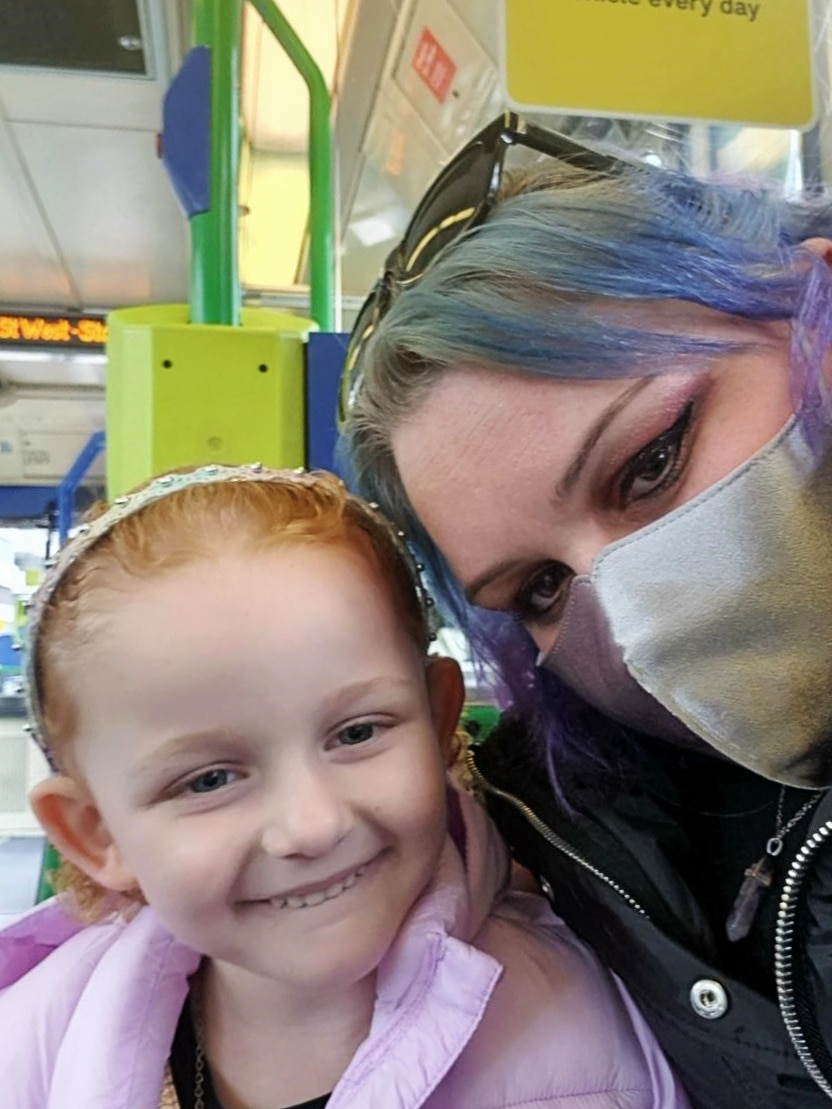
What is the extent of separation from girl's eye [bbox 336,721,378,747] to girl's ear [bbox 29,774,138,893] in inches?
7.6

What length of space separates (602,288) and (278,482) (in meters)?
0.27

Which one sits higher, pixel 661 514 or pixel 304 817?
pixel 661 514

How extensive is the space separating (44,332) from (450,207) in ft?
13.7

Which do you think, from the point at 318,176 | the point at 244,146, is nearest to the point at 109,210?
the point at 244,146

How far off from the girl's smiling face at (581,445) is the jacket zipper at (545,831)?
0.19 meters

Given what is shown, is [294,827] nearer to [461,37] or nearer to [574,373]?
[574,373]

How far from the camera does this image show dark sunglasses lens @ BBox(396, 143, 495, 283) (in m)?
0.71

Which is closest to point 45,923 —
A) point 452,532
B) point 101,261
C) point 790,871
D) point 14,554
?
point 452,532

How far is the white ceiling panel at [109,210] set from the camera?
122 inches

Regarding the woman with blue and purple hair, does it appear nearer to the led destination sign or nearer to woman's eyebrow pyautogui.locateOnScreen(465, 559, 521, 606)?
woman's eyebrow pyautogui.locateOnScreen(465, 559, 521, 606)

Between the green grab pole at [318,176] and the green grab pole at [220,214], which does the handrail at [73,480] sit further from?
the green grab pole at [220,214]

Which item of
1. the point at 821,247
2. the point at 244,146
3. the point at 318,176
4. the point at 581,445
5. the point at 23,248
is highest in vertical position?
the point at 244,146

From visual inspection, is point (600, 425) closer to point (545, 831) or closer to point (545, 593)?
point (545, 593)

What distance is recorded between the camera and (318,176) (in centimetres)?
123
